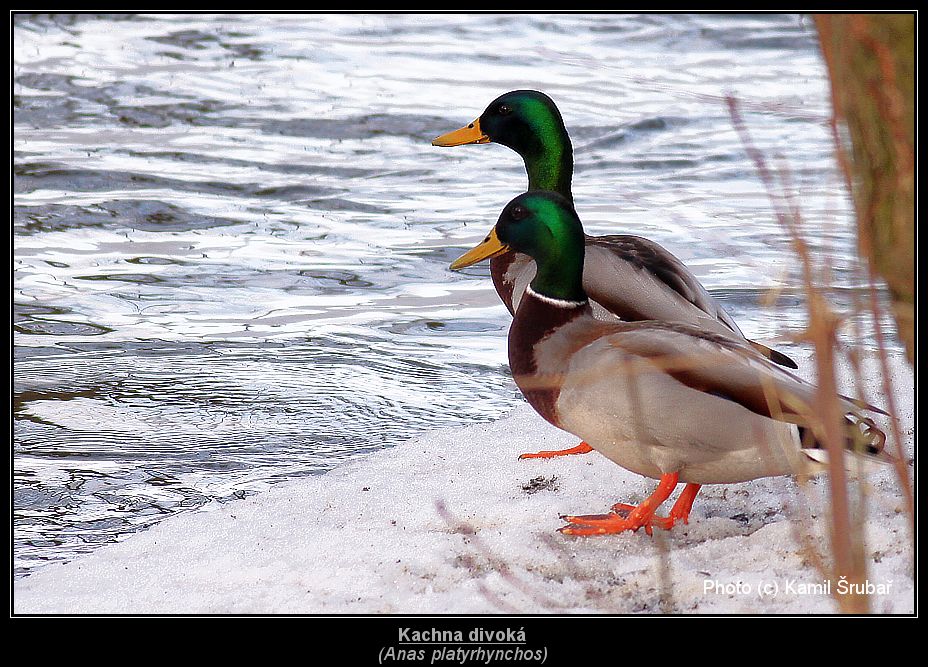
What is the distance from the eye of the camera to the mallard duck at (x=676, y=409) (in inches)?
110

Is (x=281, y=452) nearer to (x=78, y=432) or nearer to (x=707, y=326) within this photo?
(x=78, y=432)

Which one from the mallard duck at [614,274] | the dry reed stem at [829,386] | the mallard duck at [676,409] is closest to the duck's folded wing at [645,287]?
the mallard duck at [614,274]

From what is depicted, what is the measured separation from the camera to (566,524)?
10.4ft

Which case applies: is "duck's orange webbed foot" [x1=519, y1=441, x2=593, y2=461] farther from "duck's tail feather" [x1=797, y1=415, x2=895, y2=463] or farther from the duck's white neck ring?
"duck's tail feather" [x1=797, y1=415, x2=895, y2=463]

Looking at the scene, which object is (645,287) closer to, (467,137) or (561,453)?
(561,453)

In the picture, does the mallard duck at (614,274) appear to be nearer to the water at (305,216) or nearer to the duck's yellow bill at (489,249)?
the duck's yellow bill at (489,249)

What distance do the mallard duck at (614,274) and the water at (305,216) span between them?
0.98 feet

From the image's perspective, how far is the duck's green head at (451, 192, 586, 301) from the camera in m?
3.36

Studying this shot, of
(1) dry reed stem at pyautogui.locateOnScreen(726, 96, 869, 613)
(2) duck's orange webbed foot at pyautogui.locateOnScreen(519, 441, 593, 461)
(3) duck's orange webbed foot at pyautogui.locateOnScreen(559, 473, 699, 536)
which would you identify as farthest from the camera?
(2) duck's orange webbed foot at pyautogui.locateOnScreen(519, 441, 593, 461)

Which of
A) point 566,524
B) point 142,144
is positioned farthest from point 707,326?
point 142,144

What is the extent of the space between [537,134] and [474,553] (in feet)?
7.01

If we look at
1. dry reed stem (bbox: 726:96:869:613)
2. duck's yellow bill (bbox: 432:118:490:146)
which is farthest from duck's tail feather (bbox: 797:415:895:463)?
duck's yellow bill (bbox: 432:118:490:146)

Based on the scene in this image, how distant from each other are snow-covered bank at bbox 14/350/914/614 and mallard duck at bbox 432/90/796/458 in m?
0.37
